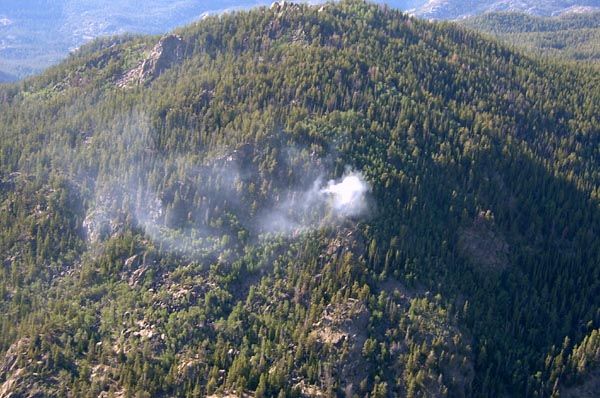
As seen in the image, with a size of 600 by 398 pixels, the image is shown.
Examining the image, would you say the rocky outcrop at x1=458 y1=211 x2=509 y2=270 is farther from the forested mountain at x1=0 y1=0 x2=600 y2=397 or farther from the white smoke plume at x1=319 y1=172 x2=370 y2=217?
the white smoke plume at x1=319 y1=172 x2=370 y2=217

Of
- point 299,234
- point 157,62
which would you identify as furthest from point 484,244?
point 157,62

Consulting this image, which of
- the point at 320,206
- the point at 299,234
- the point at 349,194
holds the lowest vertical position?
the point at 299,234

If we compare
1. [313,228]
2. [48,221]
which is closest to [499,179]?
[313,228]

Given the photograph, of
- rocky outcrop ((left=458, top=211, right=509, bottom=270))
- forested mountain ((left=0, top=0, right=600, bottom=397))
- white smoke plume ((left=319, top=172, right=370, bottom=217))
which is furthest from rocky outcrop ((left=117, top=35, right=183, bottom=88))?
rocky outcrop ((left=458, top=211, right=509, bottom=270))

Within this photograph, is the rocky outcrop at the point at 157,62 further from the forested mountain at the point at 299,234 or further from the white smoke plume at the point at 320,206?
the white smoke plume at the point at 320,206

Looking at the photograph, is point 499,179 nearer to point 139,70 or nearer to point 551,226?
point 551,226

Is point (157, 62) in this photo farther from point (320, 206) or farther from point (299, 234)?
point (299, 234)
